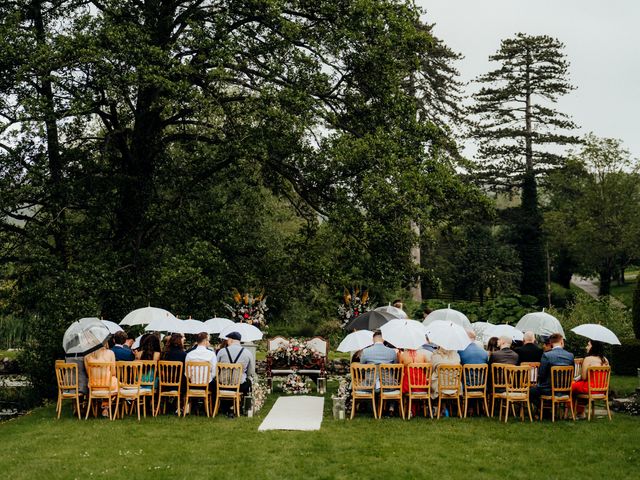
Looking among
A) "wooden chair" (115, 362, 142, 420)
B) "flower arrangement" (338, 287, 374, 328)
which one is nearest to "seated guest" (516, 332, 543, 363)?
"flower arrangement" (338, 287, 374, 328)

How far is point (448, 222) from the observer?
18.6 m

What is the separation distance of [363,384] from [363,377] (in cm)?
Result: 13

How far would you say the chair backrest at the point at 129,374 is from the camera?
1352 cm

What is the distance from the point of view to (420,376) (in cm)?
1362

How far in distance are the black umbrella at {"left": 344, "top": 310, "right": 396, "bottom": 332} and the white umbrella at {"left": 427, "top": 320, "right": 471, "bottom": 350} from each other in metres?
4.05

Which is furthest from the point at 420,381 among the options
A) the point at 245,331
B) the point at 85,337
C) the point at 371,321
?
the point at 85,337

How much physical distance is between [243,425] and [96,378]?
288cm

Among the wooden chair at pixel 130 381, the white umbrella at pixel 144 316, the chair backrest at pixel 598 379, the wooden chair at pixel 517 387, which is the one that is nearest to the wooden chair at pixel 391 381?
the wooden chair at pixel 517 387

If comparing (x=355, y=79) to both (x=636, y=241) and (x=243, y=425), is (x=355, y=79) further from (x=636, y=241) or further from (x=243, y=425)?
(x=636, y=241)

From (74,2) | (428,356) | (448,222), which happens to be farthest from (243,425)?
(74,2)

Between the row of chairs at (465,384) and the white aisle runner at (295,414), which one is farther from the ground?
the row of chairs at (465,384)

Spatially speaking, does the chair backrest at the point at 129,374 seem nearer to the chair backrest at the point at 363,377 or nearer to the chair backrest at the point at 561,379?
the chair backrest at the point at 363,377

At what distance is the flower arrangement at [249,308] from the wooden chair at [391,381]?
7187mm

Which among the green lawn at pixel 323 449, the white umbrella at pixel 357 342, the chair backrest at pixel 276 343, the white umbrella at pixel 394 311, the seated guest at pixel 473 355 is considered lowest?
the green lawn at pixel 323 449
